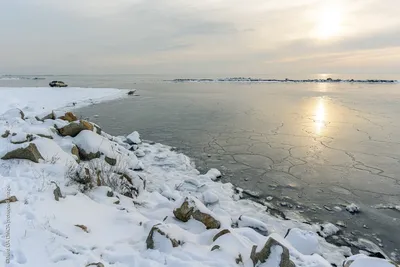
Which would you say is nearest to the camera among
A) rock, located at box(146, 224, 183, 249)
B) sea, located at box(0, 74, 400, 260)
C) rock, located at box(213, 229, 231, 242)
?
rock, located at box(146, 224, 183, 249)

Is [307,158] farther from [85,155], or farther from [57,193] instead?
[57,193]

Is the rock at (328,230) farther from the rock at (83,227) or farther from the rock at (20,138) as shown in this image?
the rock at (20,138)

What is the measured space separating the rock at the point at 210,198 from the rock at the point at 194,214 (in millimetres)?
1870

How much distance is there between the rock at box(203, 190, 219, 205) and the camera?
26.5 ft

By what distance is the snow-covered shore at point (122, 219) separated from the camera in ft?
14.7

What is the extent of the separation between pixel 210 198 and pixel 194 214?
2.12 metres

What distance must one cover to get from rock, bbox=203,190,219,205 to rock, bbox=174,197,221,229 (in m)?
1.87

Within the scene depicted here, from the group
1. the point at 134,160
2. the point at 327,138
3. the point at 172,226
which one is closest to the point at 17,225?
the point at 172,226

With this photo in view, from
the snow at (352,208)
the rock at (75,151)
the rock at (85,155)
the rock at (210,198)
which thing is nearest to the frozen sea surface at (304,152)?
the snow at (352,208)

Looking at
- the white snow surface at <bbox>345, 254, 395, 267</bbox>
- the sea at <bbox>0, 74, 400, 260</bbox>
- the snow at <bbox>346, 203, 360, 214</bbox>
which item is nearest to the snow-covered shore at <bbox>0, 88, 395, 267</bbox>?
the white snow surface at <bbox>345, 254, 395, 267</bbox>

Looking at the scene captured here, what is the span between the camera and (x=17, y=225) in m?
4.61

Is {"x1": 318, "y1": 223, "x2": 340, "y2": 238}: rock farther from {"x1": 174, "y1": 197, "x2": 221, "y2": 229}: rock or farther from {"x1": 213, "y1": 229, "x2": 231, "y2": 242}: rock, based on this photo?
{"x1": 213, "y1": 229, "x2": 231, "y2": 242}: rock

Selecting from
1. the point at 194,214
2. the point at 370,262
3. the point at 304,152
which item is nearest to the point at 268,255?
the point at 370,262

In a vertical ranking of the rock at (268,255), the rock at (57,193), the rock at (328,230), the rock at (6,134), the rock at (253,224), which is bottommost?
the rock at (328,230)
